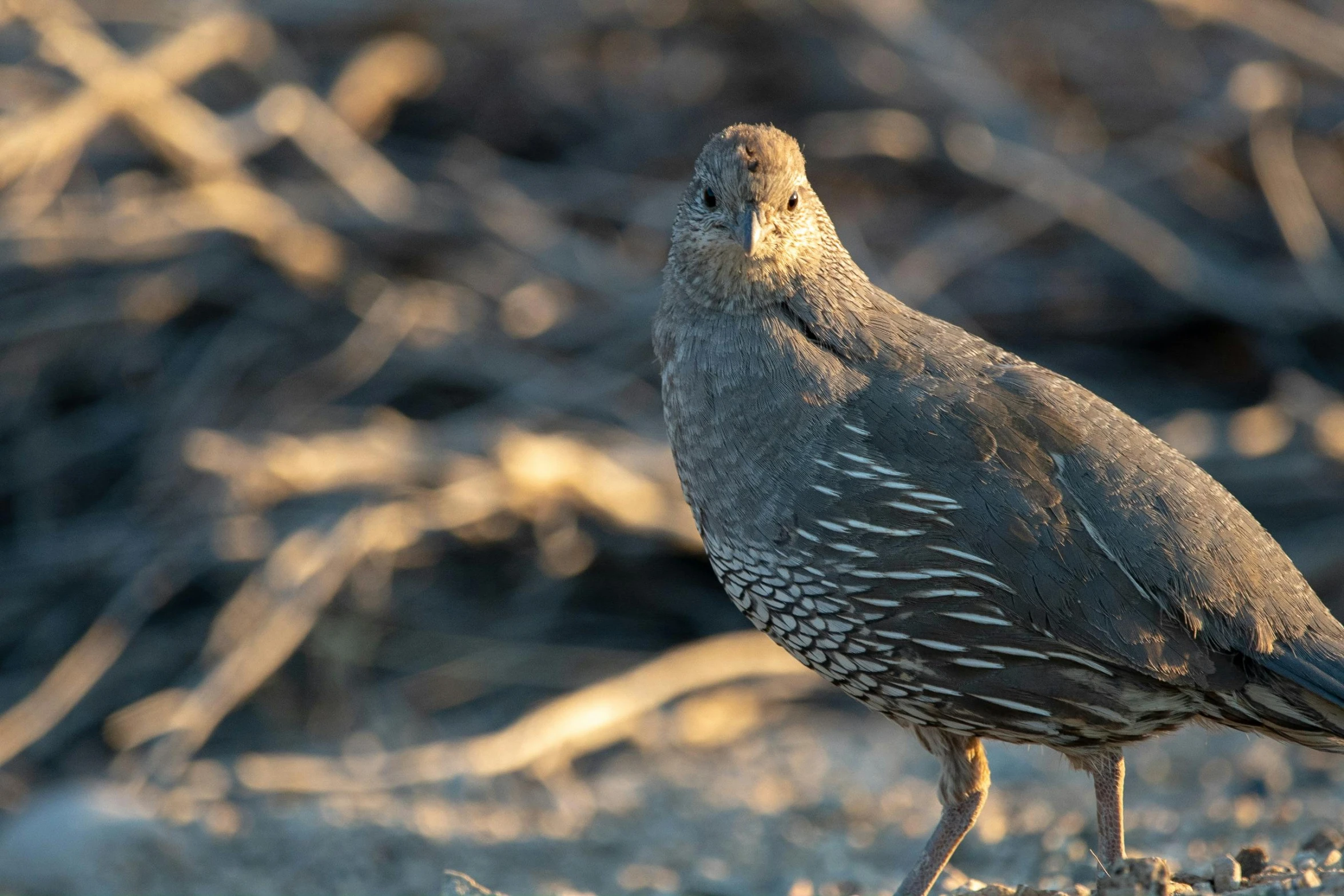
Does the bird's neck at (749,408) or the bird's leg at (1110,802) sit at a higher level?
the bird's neck at (749,408)

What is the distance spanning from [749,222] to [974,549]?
1012mm

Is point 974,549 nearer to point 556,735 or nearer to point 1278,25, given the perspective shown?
point 556,735

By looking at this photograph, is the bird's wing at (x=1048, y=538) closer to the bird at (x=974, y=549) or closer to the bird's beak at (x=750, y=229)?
the bird at (x=974, y=549)

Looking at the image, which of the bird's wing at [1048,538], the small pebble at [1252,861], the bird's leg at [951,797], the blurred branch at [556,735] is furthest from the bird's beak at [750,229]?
the blurred branch at [556,735]

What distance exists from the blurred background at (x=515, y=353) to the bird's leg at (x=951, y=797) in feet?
5.18

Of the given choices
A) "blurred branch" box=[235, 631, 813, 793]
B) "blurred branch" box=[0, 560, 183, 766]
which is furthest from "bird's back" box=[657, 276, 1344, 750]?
"blurred branch" box=[0, 560, 183, 766]

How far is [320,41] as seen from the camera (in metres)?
7.65

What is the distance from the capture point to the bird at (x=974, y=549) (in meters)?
3.37

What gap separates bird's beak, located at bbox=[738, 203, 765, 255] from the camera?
362 cm

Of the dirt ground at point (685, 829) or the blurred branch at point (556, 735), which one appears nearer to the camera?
the dirt ground at point (685, 829)

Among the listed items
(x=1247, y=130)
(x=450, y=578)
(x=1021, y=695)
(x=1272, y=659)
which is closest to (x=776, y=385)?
(x=1021, y=695)

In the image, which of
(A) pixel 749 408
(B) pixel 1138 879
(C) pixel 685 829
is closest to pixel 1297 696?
(B) pixel 1138 879

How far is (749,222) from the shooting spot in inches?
144

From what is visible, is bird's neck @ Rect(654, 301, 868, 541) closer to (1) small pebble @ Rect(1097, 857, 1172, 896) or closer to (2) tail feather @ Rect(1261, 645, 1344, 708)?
(1) small pebble @ Rect(1097, 857, 1172, 896)
